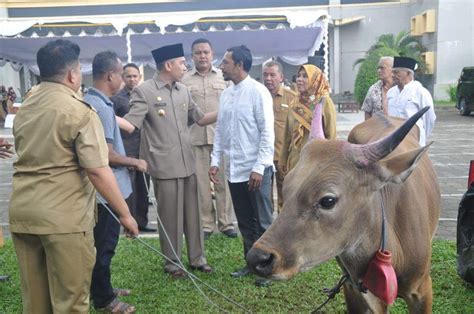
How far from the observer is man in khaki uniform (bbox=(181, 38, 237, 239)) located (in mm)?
6570

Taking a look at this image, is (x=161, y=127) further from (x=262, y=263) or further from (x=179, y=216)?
(x=262, y=263)

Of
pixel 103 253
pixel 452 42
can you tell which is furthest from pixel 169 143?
pixel 452 42

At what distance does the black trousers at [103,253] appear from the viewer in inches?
173

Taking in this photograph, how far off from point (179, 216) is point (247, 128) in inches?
44.8

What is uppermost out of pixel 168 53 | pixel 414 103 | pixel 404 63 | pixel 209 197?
pixel 168 53

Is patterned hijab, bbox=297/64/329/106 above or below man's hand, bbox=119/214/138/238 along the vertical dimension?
above

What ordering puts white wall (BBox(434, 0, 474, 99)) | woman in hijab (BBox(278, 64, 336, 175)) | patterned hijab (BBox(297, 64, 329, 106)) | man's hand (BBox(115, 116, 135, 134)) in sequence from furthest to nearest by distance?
white wall (BBox(434, 0, 474, 99)) → patterned hijab (BBox(297, 64, 329, 106)) → woman in hijab (BBox(278, 64, 336, 175)) → man's hand (BBox(115, 116, 135, 134))

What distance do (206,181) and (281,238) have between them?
13.3 feet

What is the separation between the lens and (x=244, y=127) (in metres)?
4.99

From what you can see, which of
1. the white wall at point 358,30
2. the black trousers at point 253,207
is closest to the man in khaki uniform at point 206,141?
the black trousers at point 253,207

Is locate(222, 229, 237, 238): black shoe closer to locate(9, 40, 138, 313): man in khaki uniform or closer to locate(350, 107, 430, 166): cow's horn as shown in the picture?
locate(9, 40, 138, 313): man in khaki uniform

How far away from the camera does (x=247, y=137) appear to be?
5.00 m

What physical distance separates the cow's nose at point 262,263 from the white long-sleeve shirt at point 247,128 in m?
2.29

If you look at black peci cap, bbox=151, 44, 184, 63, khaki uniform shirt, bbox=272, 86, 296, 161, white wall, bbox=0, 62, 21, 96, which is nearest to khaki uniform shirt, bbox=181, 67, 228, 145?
khaki uniform shirt, bbox=272, 86, 296, 161
